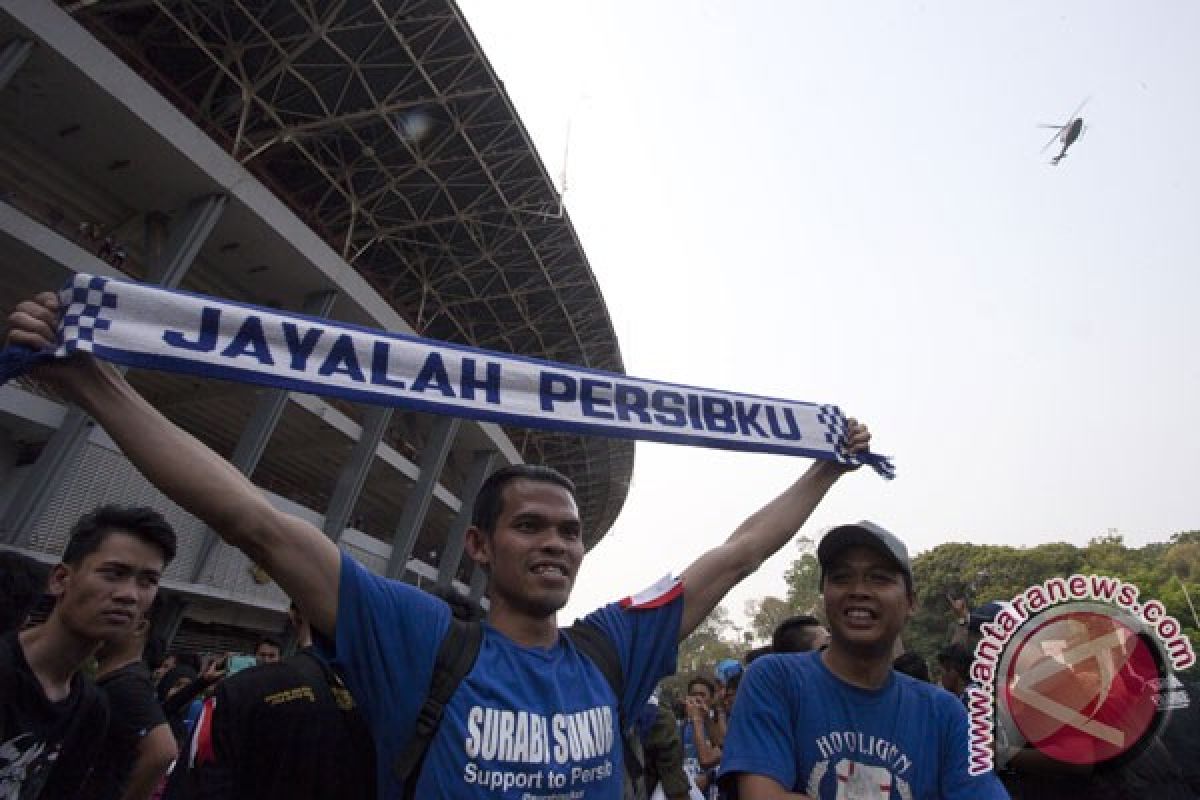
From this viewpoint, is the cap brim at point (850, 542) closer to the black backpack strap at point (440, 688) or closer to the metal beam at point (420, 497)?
the black backpack strap at point (440, 688)

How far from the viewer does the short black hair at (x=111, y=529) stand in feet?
8.14

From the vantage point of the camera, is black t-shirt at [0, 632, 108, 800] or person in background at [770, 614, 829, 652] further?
person in background at [770, 614, 829, 652]

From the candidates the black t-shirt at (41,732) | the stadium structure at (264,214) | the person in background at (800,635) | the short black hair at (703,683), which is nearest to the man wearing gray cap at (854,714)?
the person in background at (800,635)

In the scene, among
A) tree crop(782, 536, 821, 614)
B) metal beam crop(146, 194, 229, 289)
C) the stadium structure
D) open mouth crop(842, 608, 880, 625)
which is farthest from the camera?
tree crop(782, 536, 821, 614)

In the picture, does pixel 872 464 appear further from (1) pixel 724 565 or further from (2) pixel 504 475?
(2) pixel 504 475

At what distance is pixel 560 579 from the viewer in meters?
1.86

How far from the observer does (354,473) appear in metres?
17.4

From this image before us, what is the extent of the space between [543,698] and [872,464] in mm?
1963

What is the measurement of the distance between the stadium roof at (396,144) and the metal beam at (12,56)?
1.69 m

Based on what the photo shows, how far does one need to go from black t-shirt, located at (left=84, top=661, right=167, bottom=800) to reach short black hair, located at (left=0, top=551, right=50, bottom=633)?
45 centimetres

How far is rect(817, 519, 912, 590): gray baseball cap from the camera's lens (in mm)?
2166

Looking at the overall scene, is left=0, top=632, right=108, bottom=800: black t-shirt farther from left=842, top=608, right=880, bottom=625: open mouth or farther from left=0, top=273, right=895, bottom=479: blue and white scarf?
left=842, top=608, right=880, bottom=625: open mouth

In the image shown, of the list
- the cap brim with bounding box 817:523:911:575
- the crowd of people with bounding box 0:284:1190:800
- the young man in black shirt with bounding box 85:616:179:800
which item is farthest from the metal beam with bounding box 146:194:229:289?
the cap brim with bounding box 817:523:911:575

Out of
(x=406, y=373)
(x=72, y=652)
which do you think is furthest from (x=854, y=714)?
(x=72, y=652)
